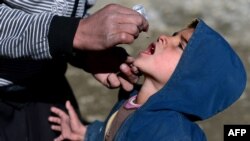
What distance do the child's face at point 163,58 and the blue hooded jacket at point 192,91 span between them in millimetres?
44

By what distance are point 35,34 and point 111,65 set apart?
0.48m

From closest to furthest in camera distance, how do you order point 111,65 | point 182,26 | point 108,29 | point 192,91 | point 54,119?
point 108,29 → point 192,91 → point 111,65 → point 54,119 → point 182,26

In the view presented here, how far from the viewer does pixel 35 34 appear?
190 centimetres

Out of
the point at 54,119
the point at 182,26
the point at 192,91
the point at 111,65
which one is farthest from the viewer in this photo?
the point at 182,26

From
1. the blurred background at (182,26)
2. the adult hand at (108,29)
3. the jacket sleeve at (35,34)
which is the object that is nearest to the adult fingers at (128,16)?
the adult hand at (108,29)

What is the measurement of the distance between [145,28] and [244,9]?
3308 millimetres

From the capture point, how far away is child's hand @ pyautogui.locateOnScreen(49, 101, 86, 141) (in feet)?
8.10

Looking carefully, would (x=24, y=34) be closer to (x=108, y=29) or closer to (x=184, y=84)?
(x=108, y=29)

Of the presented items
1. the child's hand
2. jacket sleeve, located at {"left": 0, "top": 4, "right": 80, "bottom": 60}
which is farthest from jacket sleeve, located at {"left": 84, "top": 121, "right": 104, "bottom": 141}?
jacket sleeve, located at {"left": 0, "top": 4, "right": 80, "bottom": 60}

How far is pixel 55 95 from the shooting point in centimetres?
248

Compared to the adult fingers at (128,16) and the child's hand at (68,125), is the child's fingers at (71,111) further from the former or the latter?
the adult fingers at (128,16)

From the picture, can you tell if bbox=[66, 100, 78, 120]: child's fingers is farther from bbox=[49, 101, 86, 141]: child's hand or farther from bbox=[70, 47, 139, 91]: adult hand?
bbox=[70, 47, 139, 91]: adult hand

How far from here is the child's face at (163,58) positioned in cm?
218

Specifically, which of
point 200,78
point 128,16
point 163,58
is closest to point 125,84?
point 163,58
